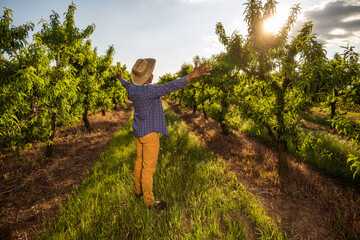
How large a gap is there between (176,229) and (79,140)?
8.71 meters

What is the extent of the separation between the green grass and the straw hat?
2.76 meters

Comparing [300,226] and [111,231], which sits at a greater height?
[111,231]

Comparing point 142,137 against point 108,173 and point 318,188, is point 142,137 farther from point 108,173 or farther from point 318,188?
point 318,188

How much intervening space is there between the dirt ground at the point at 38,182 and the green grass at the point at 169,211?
0.64 metres

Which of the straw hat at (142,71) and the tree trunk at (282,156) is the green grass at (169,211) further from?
the straw hat at (142,71)

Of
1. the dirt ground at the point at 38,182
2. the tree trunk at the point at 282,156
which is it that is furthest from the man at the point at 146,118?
A: the tree trunk at the point at 282,156

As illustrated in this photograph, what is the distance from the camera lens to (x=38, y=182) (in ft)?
15.9

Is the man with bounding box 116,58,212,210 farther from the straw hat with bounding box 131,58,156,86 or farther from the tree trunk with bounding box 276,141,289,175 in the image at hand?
the tree trunk with bounding box 276,141,289,175

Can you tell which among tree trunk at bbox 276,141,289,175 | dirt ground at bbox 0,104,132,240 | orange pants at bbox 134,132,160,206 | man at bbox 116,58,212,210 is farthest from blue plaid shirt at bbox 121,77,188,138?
tree trunk at bbox 276,141,289,175

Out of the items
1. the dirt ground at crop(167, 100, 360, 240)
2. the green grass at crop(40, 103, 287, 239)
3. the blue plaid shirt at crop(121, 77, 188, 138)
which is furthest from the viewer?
the dirt ground at crop(167, 100, 360, 240)

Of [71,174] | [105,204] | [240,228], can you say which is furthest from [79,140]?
[240,228]

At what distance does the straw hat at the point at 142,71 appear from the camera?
3.08 meters

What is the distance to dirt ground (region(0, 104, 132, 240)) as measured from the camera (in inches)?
129

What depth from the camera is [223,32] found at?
8.23m
